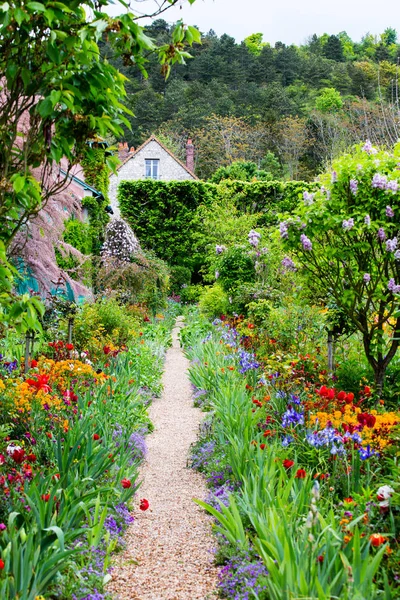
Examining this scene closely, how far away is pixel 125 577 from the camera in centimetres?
291

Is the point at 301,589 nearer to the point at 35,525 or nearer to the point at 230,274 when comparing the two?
the point at 35,525

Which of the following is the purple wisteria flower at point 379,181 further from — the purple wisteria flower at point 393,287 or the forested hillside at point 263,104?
the forested hillside at point 263,104

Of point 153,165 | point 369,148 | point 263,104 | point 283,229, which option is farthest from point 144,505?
point 263,104

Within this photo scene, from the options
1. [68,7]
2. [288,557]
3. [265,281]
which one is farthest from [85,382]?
[265,281]

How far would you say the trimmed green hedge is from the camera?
20.0 m

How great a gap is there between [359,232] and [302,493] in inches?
98.1

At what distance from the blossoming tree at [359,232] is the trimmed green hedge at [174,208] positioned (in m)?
14.8

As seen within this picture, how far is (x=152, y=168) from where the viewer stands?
25688 mm

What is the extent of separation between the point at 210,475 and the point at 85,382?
1521 mm

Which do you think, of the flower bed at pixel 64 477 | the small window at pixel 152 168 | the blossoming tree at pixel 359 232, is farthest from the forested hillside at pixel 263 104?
the flower bed at pixel 64 477

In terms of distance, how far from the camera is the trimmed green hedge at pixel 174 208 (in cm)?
2002

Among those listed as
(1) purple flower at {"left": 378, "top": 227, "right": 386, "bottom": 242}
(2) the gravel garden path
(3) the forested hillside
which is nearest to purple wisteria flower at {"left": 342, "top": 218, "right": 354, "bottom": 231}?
(1) purple flower at {"left": 378, "top": 227, "right": 386, "bottom": 242}

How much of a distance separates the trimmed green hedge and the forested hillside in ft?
30.6

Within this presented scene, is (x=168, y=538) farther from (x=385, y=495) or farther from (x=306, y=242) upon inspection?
(x=306, y=242)
